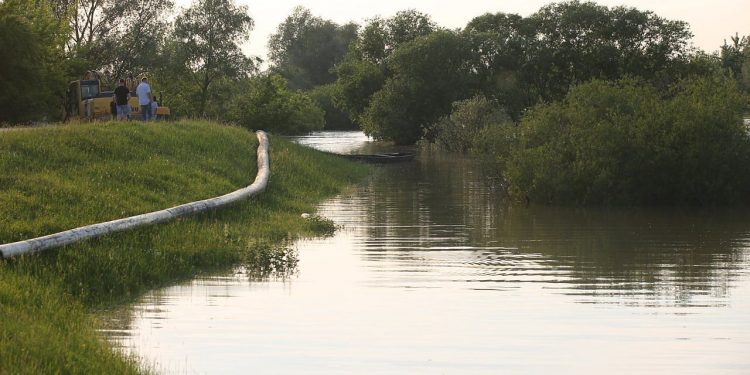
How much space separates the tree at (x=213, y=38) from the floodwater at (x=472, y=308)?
7465cm

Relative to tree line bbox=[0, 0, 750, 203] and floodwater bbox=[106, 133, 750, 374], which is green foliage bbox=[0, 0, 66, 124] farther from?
floodwater bbox=[106, 133, 750, 374]

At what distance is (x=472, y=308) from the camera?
48.8ft

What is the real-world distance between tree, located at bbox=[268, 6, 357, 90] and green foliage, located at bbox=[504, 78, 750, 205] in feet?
427

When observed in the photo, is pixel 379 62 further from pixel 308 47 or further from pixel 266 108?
pixel 308 47

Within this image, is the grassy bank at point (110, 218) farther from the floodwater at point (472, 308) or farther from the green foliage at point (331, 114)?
the green foliage at point (331, 114)

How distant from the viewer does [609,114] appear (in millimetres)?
32969

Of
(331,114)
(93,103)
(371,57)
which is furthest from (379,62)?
(93,103)

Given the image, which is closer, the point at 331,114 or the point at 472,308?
the point at 472,308

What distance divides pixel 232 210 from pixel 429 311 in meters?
10.6

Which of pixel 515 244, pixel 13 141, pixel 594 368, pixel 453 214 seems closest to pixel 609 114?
pixel 453 214

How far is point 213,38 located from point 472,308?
8579cm

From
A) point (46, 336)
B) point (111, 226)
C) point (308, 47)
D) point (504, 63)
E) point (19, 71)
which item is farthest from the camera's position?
point (308, 47)

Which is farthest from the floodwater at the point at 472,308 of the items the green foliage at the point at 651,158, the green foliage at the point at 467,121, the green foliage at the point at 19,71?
the green foliage at the point at 467,121

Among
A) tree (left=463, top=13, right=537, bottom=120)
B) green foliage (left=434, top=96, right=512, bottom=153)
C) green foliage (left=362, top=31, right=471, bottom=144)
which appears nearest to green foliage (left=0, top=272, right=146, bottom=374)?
green foliage (left=434, top=96, right=512, bottom=153)
